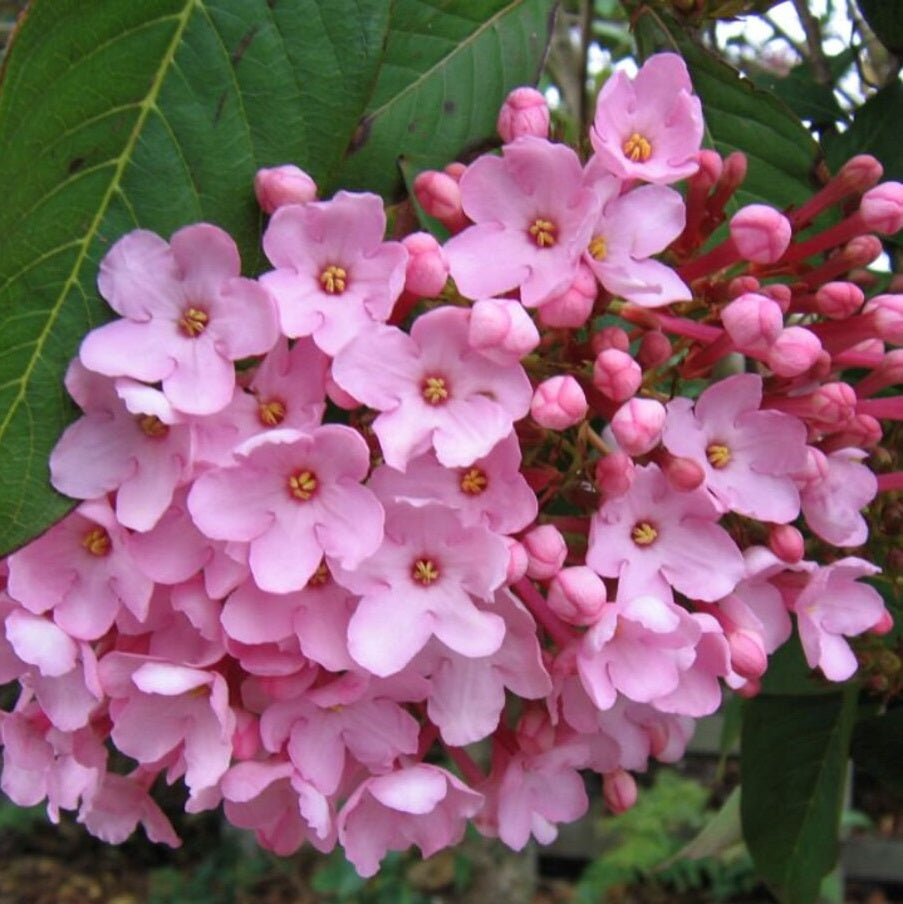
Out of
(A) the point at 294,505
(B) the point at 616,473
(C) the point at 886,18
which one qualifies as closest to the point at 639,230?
(B) the point at 616,473

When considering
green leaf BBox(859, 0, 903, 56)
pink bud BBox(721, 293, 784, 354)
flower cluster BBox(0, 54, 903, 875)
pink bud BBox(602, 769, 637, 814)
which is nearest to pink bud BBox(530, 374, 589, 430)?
flower cluster BBox(0, 54, 903, 875)

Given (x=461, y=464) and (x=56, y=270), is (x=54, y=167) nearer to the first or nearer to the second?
(x=56, y=270)

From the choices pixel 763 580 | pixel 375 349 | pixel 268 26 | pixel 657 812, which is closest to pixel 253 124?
pixel 268 26

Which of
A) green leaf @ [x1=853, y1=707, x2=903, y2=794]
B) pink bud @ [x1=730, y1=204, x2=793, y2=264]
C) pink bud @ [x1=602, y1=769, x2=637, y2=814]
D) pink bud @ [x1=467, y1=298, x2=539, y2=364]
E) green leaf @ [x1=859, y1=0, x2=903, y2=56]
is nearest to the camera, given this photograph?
pink bud @ [x1=467, y1=298, x2=539, y2=364]

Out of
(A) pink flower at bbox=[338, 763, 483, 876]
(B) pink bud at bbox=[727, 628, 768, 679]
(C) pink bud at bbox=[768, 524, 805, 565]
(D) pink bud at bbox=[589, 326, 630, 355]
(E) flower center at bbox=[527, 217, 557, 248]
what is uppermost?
(E) flower center at bbox=[527, 217, 557, 248]

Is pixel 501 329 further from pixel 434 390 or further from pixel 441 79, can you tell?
pixel 441 79

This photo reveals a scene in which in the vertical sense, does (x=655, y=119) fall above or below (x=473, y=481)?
above

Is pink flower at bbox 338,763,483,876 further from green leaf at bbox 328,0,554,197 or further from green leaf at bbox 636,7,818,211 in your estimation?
green leaf at bbox 636,7,818,211
